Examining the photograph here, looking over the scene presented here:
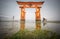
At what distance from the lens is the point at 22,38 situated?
1.97 meters

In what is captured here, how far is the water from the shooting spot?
78.5 inches

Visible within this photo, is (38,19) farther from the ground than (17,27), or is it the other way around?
(38,19)

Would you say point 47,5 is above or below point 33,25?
above

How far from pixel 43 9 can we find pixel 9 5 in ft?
1.95

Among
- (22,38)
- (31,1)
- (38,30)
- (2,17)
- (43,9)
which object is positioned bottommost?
(22,38)

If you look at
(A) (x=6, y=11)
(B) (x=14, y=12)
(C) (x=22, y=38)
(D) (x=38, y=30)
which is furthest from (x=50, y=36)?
(A) (x=6, y=11)

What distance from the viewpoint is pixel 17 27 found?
2.02 meters

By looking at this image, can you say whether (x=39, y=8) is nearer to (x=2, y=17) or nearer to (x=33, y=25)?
(x=33, y=25)

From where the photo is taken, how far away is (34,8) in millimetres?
2037

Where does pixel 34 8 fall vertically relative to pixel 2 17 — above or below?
above

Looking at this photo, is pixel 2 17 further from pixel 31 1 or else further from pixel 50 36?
pixel 50 36

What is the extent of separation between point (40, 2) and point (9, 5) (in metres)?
0.54

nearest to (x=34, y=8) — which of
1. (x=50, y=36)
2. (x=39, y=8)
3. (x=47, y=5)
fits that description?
(x=39, y=8)

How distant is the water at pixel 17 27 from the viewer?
2.00 m
